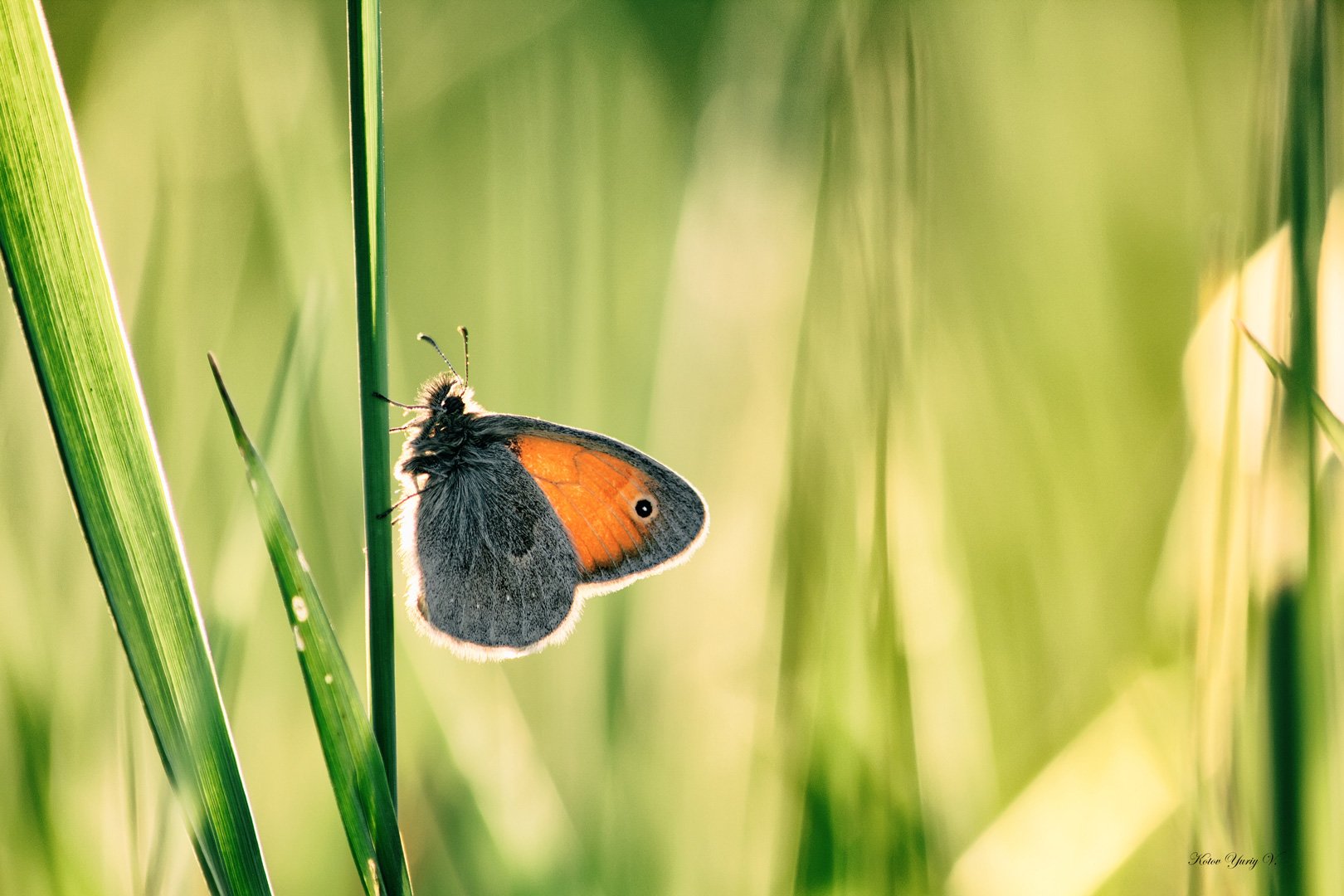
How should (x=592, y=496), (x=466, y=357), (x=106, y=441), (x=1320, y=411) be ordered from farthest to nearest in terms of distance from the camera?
(x=592, y=496), (x=466, y=357), (x=1320, y=411), (x=106, y=441)

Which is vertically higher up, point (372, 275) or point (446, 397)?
point (446, 397)

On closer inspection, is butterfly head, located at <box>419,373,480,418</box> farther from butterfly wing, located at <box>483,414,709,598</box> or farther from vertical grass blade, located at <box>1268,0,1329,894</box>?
vertical grass blade, located at <box>1268,0,1329,894</box>

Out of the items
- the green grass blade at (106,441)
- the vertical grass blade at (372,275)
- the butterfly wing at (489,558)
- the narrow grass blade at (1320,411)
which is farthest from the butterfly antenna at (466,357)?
the narrow grass blade at (1320,411)

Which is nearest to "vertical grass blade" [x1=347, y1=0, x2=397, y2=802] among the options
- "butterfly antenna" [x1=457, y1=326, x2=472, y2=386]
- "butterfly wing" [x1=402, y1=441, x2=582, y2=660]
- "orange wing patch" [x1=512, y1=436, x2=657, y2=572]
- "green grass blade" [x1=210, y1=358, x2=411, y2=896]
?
"green grass blade" [x1=210, y1=358, x2=411, y2=896]

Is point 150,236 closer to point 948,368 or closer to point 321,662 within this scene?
point 321,662

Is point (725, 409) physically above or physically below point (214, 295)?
below

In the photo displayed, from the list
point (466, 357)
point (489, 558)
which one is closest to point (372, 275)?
point (466, 357)

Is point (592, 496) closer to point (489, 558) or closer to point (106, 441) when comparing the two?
point (489, 558)

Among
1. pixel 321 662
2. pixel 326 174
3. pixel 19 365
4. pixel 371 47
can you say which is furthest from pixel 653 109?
pixel 321 662
